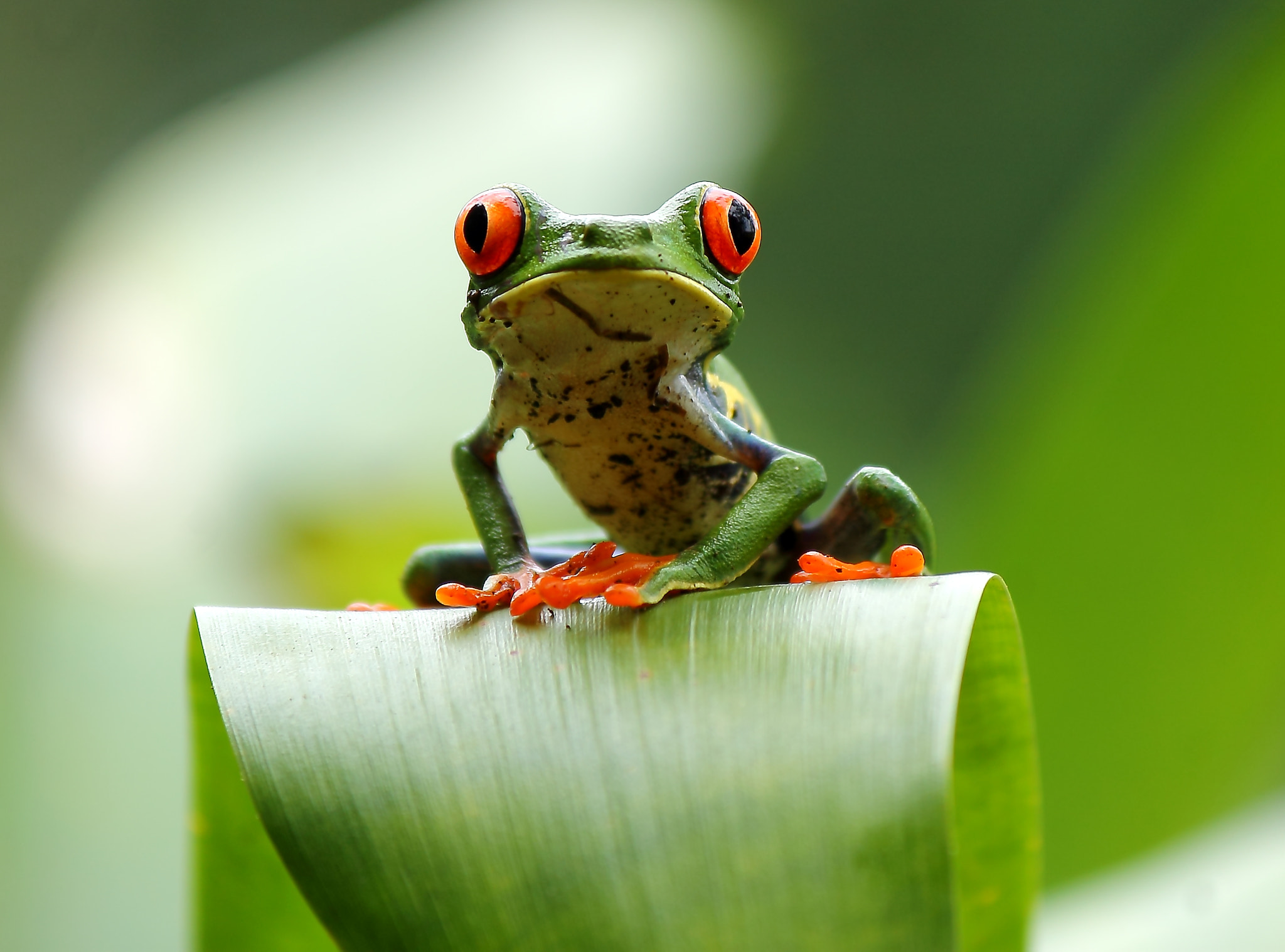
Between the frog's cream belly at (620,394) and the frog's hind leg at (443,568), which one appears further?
the frog's hind leg at (443,568)

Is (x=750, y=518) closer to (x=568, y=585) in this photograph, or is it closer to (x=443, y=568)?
(x=568, y=585)

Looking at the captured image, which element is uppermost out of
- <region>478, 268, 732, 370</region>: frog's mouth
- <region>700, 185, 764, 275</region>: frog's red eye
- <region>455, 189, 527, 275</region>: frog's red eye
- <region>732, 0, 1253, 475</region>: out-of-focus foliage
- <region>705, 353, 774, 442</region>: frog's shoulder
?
<region>732, 0, 1253, 475</region>: out-of-focus foliage

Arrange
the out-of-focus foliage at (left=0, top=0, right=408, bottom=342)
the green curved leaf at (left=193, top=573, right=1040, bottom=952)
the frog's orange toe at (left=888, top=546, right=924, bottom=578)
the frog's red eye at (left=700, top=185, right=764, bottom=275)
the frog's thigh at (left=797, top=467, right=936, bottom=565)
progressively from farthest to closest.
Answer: the out-of-focus foliage at (left=0, top=0, right=408, bottom=342)
the frog's thigh at (left=797, top=467, right=936, bottom=565)
the frog's red eye at (left=700, top=185, right=764, bottom=275)
the frog's orange toe at (left=888, top=546, right=924, bottom=578)
the green curved leaf at (left=193, top=573, right=1040, bottom=952)

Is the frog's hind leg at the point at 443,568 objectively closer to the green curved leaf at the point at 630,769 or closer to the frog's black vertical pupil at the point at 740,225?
the frog's black vertical pupil at the point at 740,225

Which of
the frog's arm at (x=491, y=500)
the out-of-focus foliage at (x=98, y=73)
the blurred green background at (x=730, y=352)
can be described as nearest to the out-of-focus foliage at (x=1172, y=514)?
the blurred green background at (x=730, y=352)

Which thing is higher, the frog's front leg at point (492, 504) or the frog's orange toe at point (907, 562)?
the frog's front leg at point (492, 504)

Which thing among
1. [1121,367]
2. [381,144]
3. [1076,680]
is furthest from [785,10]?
[1076,680]

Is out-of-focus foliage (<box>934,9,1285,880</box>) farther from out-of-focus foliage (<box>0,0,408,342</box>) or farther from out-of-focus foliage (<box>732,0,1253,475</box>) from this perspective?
out-of-focus foliage (<box>0,0,408,342</box>)

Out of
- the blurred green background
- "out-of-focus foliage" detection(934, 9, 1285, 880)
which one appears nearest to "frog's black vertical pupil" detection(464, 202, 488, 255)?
the blurred green background
